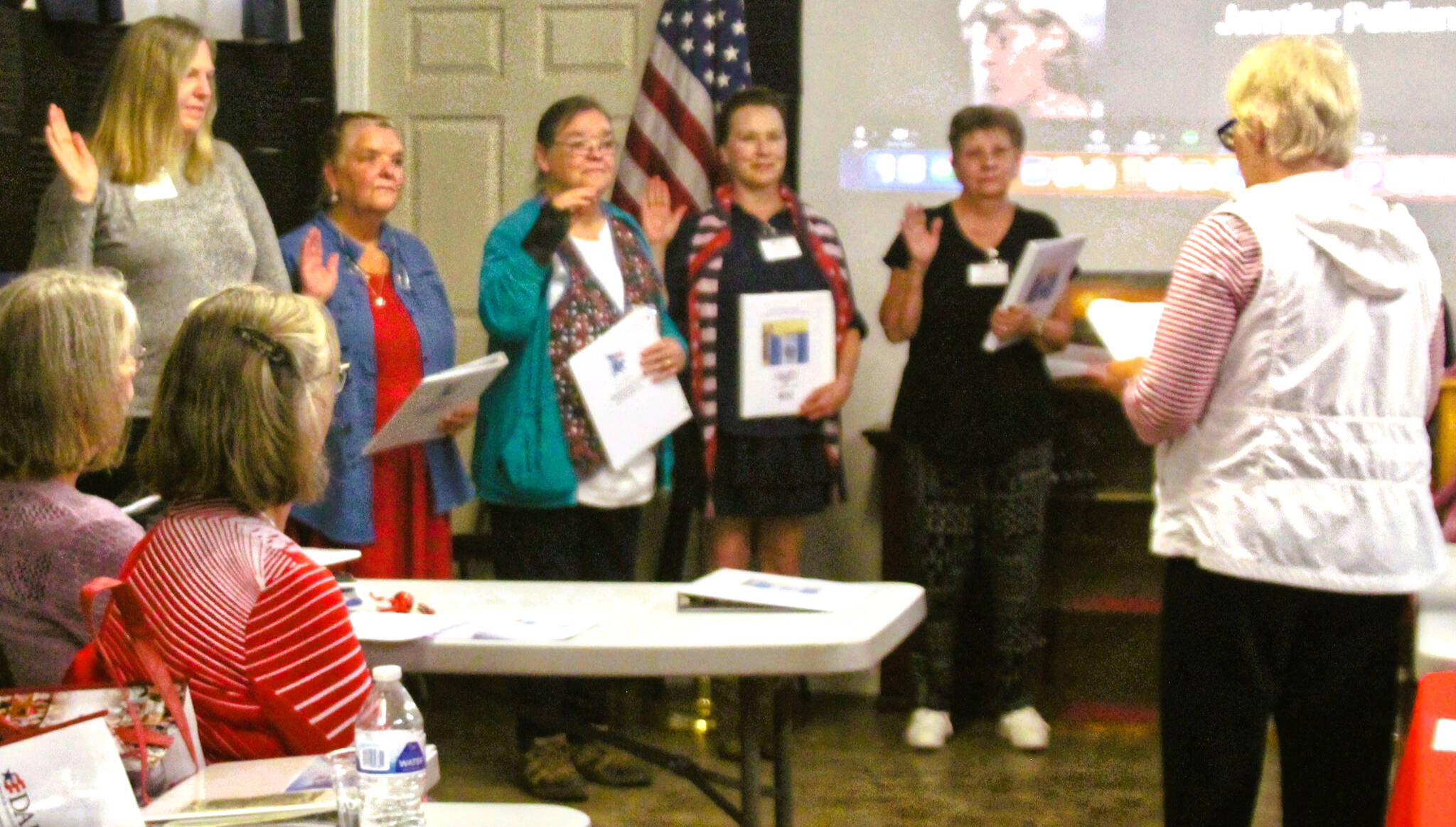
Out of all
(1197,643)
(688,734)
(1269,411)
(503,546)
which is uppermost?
(1269,411)

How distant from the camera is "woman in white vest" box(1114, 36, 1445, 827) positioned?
225 centimetres

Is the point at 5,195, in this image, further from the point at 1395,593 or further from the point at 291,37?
the point at 1395,593

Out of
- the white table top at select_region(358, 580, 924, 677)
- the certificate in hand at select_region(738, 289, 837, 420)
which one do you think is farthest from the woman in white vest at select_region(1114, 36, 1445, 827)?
the certificate in hand at select_region(738, 289, 837, 420)

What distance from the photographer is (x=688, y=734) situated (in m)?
4.48

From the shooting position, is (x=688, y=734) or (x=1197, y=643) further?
(x=688, y=734)

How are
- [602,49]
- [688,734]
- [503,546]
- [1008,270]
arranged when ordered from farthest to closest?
[602,49] → [688,734] → [1008,270] → [503,546]

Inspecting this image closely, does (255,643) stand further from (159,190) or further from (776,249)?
(776,249)

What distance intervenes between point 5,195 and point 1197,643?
2.80 meters

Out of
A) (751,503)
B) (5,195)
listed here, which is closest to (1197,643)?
(751,503)

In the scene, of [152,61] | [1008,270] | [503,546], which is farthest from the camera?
[1008,270]

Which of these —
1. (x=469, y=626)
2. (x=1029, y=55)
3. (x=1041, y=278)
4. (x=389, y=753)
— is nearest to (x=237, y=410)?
(x=389, y=753)

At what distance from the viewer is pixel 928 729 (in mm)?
4301

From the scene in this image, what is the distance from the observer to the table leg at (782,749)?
2445 mm

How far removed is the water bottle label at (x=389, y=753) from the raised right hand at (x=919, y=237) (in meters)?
2.91
